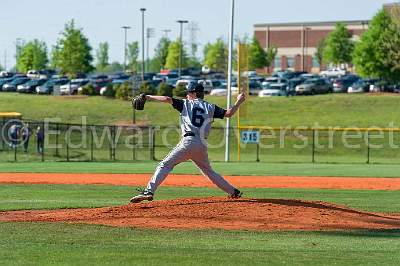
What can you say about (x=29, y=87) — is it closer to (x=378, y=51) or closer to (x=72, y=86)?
(x=72, y=86)

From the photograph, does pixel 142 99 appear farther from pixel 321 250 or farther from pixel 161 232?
pixel 321 250

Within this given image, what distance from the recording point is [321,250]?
10.8 m

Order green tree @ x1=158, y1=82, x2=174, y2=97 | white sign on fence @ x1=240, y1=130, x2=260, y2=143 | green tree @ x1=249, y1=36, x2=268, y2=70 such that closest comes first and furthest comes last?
1. white sign on fence @ x1=240, y1=130, x2=260, y2=143
2. green tree @ x1=158, y1=82, x2=174, y2=97
3. green tree @ x1=249, y1=36, x2=268, y2=70

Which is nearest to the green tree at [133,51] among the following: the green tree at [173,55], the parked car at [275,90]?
the green tree at [173,55]

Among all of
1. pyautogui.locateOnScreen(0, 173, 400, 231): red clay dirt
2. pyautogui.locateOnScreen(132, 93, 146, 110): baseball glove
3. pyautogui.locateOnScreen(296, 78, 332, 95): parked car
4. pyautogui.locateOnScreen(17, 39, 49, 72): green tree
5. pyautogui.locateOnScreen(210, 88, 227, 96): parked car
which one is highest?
pyautogui.locateOnScreen(17, 39, 49, 72): green tree

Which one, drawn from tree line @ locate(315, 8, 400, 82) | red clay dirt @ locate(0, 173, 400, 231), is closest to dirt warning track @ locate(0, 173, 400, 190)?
red clay dirt @ locate(0, 173, 400, 231)

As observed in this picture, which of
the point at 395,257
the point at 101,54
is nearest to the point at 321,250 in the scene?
the point at 395,257

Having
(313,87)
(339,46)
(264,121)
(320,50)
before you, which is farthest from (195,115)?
(320,50)

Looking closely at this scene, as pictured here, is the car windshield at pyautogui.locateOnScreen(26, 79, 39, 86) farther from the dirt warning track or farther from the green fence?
the dirt warning track

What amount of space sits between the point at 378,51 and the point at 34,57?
48561 millimetres

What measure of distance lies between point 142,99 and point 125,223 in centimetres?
199

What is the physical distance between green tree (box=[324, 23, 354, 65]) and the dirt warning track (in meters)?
A: 70.1

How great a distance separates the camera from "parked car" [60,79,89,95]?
74588mm

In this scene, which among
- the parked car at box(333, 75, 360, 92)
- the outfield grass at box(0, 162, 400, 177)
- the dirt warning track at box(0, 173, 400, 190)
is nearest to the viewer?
the dirt warning track at box(0, 173, 400, 190)
